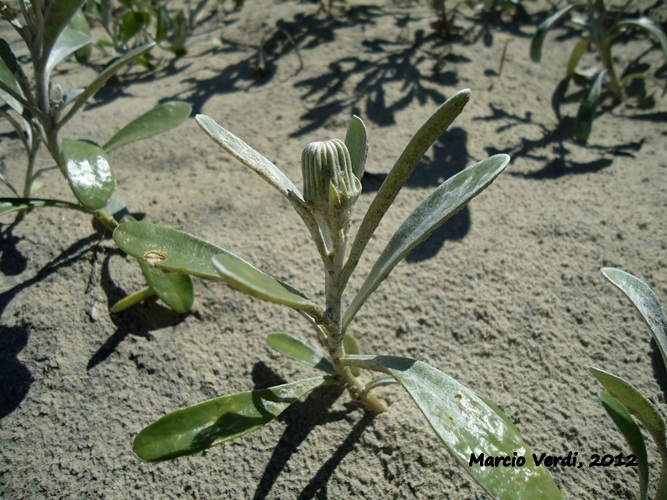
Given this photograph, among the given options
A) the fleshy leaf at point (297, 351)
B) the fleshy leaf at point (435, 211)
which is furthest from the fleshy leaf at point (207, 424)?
the fleshy leaf at point (435, 211)

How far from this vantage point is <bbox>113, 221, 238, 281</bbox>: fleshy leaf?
0.98 metres

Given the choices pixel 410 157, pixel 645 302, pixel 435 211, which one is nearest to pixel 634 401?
pixel 645 302

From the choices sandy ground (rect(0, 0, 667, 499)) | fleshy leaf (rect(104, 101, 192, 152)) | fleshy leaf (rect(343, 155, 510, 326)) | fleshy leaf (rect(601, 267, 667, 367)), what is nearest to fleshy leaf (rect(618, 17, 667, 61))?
sandy ground (rect(0, 0, 667, 499))

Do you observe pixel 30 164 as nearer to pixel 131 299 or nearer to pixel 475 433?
pixel 131 299

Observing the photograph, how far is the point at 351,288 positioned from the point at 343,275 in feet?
1.65

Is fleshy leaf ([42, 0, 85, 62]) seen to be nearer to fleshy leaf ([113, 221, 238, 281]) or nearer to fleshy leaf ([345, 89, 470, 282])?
fleshy leaf ([113, 221, 238, 281])

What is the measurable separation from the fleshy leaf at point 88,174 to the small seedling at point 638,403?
1233 millimetres

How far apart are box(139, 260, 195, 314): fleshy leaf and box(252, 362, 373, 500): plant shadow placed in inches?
10.9

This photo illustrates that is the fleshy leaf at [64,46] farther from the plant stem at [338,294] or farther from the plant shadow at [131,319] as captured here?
the plant stem at [338,294]

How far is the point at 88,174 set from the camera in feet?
4.56

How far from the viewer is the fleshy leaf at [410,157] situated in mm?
893

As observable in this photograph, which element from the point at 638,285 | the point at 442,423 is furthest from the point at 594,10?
the point at 442,423

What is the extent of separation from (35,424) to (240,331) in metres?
0.56

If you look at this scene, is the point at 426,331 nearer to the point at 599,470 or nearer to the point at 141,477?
the point at 599,470
